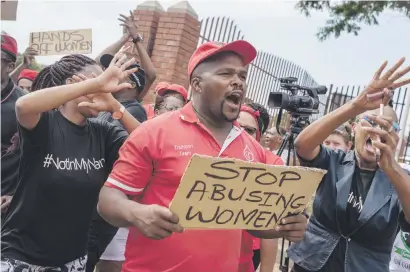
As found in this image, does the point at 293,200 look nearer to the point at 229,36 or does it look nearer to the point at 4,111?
the point at 4,111

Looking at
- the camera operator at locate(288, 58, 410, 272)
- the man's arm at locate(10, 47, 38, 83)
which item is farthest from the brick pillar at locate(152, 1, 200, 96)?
the camera operator at locate(288, 58, 410, 272)

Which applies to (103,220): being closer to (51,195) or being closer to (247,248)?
(51,195)

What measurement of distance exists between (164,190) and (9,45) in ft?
6.62

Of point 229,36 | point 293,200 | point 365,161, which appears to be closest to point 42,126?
point 293,200

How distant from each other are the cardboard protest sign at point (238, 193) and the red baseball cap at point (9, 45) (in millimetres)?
2263

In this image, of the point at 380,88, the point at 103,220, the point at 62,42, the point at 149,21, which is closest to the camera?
the point at 380,88

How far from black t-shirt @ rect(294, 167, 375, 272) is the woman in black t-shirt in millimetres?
1329

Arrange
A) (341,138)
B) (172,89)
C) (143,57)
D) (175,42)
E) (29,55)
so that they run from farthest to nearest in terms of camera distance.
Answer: (175,42), (29,55), (143,57), (341,138), (172,89)

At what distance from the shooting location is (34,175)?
227 centimetres

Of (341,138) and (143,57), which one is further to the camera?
(143,57)

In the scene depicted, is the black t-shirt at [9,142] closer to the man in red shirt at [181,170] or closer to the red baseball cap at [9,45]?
the red baseball cap at [9,45]

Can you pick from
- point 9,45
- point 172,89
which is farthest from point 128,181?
point 172,89

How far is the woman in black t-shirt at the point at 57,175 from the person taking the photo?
86.0 inches

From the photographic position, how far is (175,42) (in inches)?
288
